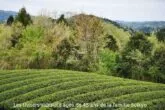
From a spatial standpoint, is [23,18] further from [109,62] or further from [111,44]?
[109,62]

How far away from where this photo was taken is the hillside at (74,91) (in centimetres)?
1864

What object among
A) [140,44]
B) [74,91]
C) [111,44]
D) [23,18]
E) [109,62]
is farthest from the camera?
[23,18]

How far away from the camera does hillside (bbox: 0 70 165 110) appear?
1864cm

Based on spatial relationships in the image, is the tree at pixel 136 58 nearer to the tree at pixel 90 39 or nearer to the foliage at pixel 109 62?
the foliage at pixel 109 62

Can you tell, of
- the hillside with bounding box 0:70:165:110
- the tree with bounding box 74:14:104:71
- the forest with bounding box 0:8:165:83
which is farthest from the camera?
the tree with bounding box 74:14:104:71

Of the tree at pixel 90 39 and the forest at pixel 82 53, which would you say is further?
the tree at pixel 90 39

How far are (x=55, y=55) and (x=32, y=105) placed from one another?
25.6 metres

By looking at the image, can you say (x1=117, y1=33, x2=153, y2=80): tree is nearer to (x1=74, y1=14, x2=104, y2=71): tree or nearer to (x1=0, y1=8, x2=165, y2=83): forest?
(x1=0, y1=8, x2=165, y2=83): forest

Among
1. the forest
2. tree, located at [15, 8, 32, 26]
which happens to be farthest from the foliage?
tree, located at [15, 8, 32, 26]

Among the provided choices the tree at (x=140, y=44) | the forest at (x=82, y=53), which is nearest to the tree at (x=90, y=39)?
the forest at (x=82, y=53)

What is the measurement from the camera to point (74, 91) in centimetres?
2067

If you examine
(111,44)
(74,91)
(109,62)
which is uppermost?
(111,44)

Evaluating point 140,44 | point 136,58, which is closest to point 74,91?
point 136,58

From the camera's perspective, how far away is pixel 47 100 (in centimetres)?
1958
